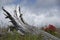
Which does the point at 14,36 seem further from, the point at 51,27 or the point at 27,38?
the point at 51,27

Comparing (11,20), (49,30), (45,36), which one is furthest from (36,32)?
(49,30)

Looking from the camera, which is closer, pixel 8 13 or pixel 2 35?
pixel 2 35

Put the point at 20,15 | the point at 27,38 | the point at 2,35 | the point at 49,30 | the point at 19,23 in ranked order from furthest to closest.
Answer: the point at 49,30 → the point at 20,15 → the point at 19,23 → the point at 2,35 → the point at 27,38

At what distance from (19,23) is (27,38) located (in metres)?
2.03

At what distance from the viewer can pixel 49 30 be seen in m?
12.1

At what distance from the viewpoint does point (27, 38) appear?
8281mm

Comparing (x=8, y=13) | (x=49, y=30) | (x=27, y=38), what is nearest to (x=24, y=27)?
(x=8, y=13)

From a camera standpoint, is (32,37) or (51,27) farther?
(51,27)

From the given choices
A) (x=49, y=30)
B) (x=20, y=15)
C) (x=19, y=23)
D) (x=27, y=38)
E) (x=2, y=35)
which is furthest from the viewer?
(x=49, y=30)

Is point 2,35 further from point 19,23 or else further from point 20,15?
point 20,15

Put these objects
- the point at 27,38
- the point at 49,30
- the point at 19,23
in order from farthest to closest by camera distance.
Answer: the point at 49,30
the point at 19,23
the point at 27,38

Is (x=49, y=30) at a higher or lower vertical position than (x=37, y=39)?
higher

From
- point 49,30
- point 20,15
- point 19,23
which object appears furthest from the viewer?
point 49,30

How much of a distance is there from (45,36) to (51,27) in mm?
2617
